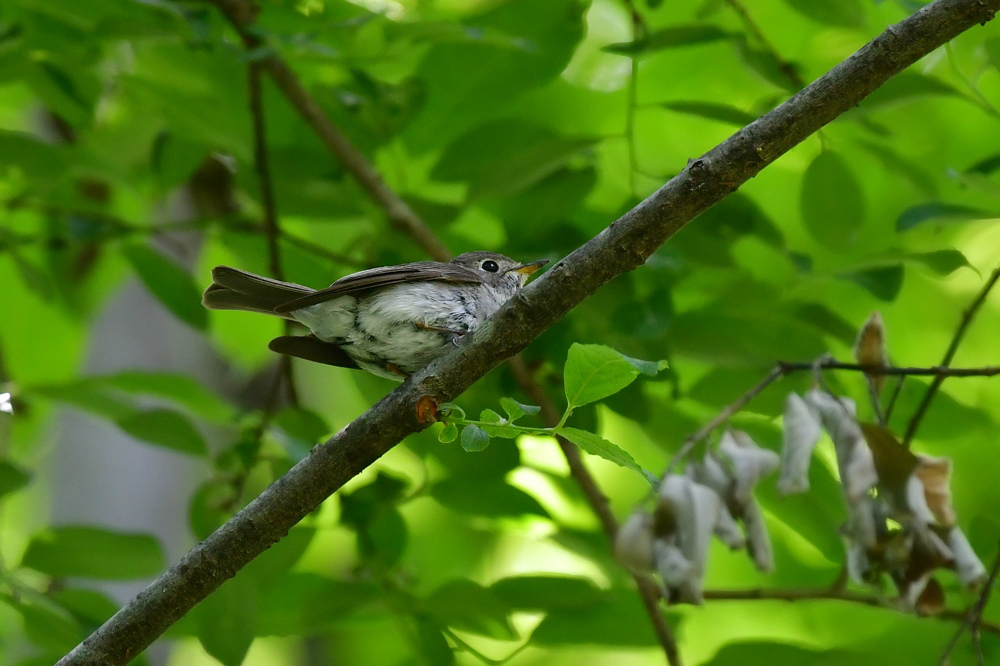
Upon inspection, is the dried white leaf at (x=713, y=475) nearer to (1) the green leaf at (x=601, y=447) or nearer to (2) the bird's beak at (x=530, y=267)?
(1) the green leaf at (x=601, y=447)

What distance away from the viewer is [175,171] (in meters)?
4.43

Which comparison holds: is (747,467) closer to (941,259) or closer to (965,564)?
(965,564)

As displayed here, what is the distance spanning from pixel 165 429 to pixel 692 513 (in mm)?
2059

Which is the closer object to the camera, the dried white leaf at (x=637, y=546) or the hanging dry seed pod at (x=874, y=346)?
the dried white leaf at (x=637, y=546)

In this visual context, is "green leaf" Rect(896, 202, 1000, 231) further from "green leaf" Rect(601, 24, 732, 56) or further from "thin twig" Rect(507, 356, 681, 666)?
"thin twig" Rect(507, 356, 681, 666)

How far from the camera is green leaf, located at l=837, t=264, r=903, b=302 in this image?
348cm

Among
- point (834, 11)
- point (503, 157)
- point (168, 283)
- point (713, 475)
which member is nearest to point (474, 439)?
point (713, 475)

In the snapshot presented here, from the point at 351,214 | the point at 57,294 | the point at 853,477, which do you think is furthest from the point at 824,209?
the point at 57,294

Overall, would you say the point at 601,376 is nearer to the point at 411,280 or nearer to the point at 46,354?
the point at 411,280

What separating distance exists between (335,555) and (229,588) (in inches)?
182

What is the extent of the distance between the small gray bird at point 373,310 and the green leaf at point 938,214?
A: 1.41m

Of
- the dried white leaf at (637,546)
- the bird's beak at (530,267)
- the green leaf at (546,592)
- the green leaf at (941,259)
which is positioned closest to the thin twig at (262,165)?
the bird's beak at (530,267)

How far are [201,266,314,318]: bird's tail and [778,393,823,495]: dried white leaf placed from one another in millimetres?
1815

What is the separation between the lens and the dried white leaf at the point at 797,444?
2598 millimetres
